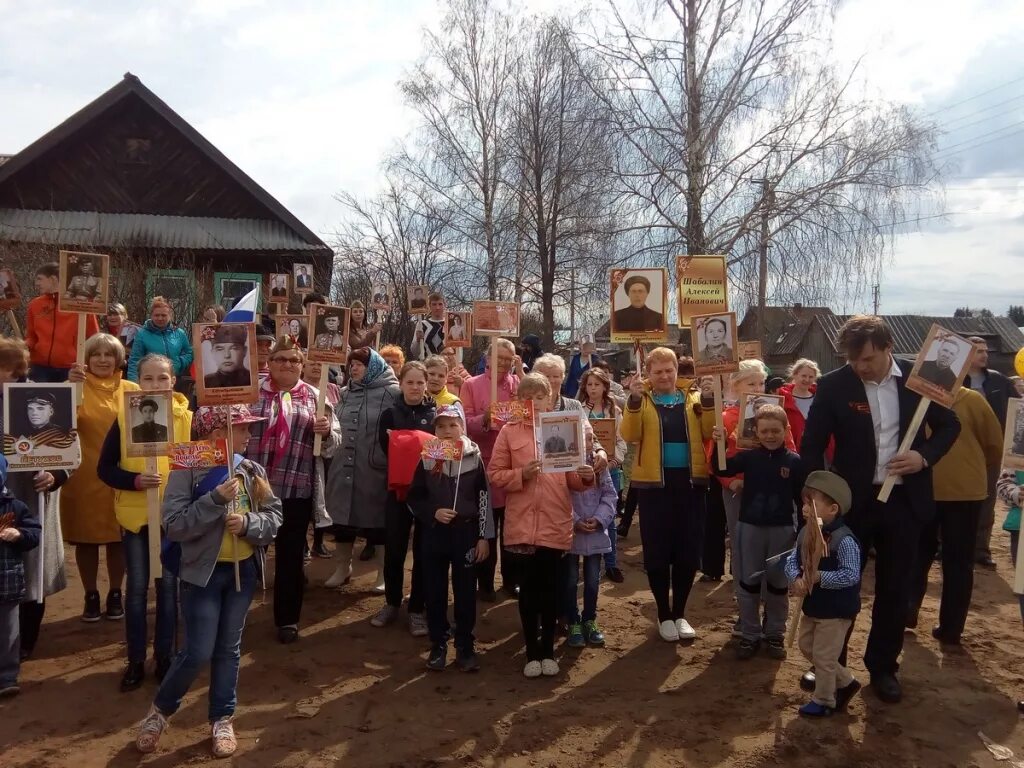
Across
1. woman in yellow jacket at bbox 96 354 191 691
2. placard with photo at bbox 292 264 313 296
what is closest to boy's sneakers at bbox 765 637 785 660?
woman in yellow jacket at bbox 96 354 191 691

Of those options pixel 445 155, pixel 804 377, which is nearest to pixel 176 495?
pixel 804 377

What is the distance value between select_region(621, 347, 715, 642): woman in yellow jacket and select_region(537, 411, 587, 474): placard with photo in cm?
A: 84

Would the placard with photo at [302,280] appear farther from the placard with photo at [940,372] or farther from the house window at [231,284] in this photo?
the placard with photo at [940,372]

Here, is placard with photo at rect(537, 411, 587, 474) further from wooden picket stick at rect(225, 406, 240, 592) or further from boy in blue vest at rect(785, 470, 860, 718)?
wooden picket stick at rect(225, 406, 240, 592)

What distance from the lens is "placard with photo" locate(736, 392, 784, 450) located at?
5.50 m

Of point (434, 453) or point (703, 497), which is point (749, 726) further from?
point (434, 453)

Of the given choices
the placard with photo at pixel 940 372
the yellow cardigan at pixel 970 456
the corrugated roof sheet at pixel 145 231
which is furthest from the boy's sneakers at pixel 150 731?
the corrugated roof sheet at pixel 145 231

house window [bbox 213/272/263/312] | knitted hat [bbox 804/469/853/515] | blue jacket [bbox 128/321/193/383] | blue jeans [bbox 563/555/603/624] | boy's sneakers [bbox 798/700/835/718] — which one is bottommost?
boy's sneakers [bbox 798/700/835/718]

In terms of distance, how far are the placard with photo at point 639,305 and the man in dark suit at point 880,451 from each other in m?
2.06

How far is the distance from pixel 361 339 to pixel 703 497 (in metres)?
4.16

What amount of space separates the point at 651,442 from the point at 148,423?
126 inches

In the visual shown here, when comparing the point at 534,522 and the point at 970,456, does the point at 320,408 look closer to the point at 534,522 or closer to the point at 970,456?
the point at 534,522

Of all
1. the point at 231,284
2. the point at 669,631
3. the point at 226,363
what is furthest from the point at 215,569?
the point at 231,284

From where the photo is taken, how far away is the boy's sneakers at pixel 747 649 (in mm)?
5148
